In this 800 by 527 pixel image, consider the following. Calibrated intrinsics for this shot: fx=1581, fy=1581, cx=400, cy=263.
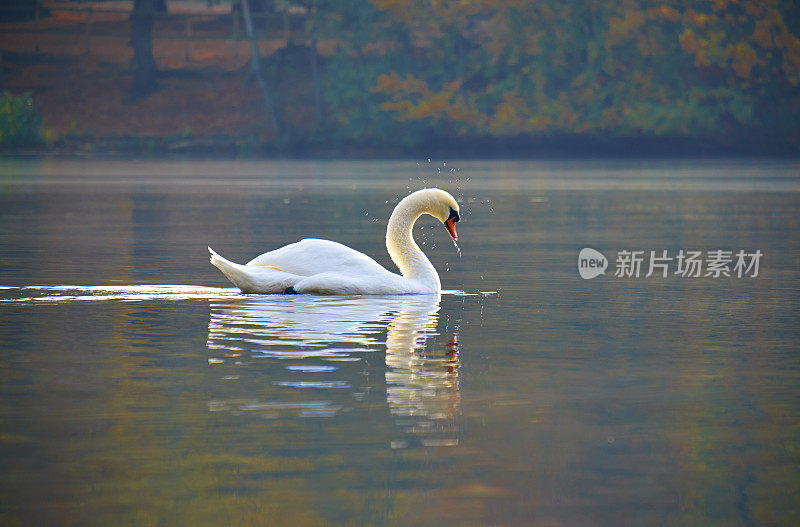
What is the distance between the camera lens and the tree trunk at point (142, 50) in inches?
2574

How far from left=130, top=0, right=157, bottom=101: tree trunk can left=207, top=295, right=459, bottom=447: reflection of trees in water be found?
55.2 meters

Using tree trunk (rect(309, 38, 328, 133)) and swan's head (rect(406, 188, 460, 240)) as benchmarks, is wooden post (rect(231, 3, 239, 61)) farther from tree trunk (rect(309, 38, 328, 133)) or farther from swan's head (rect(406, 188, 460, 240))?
swan's head (rect(406, 188, 460, 240))

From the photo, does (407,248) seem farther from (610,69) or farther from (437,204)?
(610,69)

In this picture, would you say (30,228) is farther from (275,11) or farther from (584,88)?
(275,11)

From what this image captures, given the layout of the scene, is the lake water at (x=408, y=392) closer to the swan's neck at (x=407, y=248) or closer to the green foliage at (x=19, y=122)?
the swan's neck at (x=407, y=248)

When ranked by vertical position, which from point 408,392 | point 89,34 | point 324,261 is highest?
point 89,34

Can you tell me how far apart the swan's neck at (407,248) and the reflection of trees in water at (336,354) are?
1.07ft

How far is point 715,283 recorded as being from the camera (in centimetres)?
1369

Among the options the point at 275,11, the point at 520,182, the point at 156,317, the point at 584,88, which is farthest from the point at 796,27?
the point at 156,317

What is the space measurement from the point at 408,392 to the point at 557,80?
55.7 metres

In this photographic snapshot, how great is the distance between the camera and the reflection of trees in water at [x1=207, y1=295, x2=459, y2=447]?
7242 mm

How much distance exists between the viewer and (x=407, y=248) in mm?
12648

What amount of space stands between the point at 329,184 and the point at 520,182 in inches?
188

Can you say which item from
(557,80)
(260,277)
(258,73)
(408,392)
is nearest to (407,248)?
(260,277)
